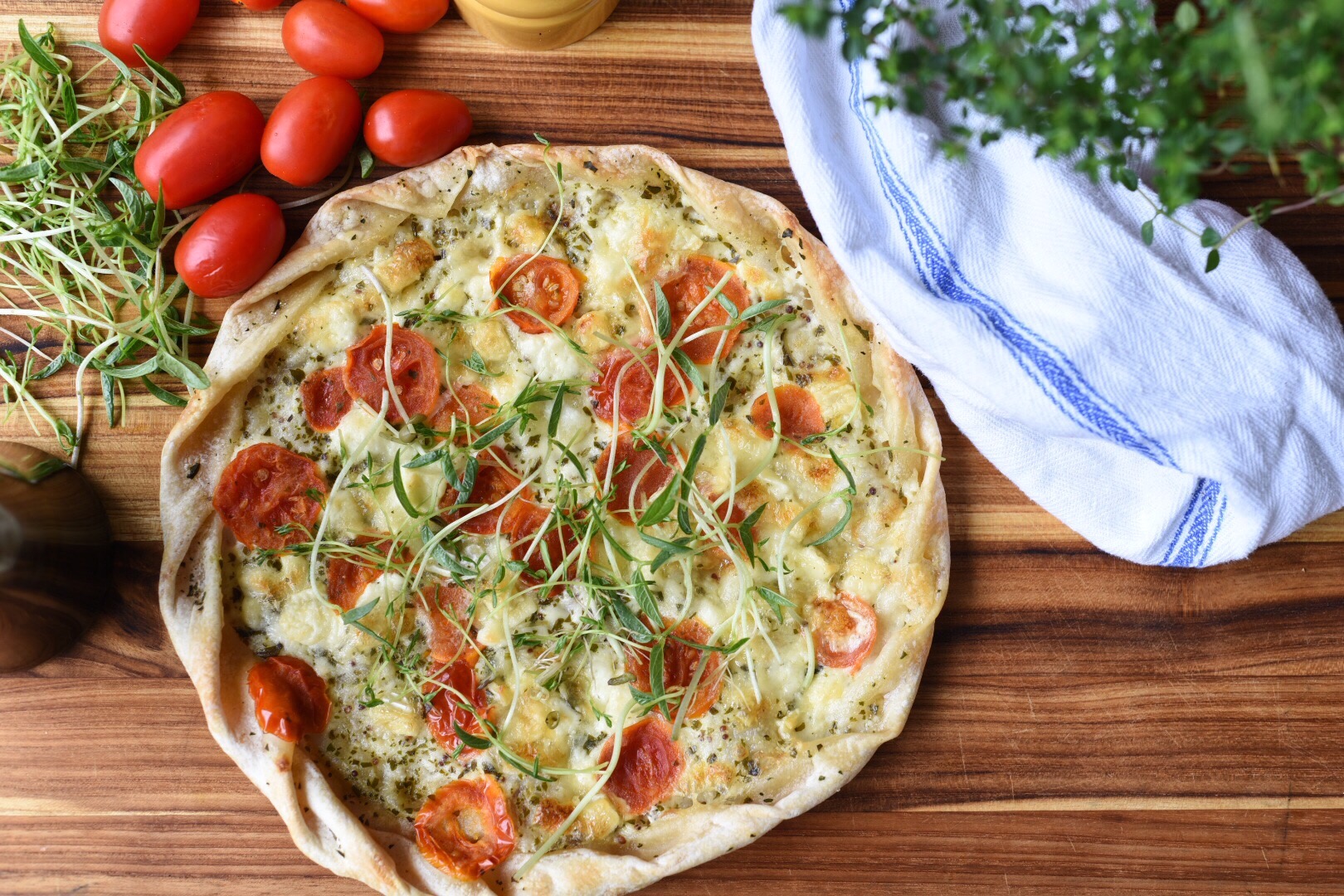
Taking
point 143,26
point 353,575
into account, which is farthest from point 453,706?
point 143,26

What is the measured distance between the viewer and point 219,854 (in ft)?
9.86

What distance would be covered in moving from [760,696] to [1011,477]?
0.97 meters

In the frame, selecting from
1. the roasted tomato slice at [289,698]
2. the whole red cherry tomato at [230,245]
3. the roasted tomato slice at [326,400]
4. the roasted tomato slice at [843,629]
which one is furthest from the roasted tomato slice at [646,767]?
the whole red cherry tomato at [230,245]

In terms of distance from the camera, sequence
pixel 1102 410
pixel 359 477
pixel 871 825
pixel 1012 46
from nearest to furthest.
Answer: pixel 1012 46 → pixel 1102 410 → pixel 359 477 → pixel 871 825

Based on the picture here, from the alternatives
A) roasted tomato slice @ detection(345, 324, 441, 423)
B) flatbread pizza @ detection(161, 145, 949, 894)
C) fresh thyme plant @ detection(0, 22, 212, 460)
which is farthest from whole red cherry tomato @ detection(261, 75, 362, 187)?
roasted tomato slice @ detection(345, 324, 441, 423)

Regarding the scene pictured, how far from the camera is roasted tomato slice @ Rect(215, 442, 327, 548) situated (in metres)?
2.81

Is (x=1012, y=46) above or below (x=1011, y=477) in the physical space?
above

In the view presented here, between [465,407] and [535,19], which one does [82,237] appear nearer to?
[465,407]

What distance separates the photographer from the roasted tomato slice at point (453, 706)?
283 centimetres

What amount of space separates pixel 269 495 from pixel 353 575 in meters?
0.33

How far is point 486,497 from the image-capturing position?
9.48 ft

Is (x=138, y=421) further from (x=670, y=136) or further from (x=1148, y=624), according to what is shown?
(x=1148, y=624)

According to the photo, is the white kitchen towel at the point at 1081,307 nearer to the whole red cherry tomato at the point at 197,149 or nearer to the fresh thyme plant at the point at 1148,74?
the fresh thyme plant at the point at 1148,74

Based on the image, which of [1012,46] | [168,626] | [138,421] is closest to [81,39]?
[138,421]
